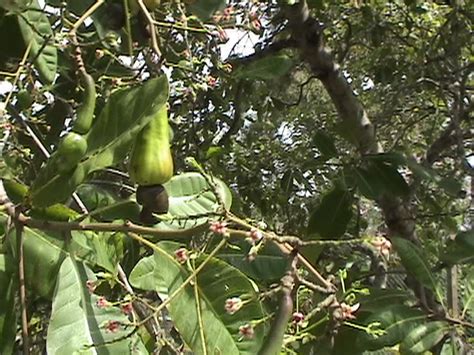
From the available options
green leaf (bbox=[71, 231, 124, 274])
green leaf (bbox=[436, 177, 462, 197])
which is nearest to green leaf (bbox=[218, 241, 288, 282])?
green leaf (bbox=[71, 231, 124, 274])

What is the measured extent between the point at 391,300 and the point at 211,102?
99 centimetres

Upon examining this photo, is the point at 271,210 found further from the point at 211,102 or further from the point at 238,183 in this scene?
the point at 211,102

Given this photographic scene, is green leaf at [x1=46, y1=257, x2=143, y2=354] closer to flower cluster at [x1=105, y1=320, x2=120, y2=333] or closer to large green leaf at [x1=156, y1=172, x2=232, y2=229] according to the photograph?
flower cluster at [x1=105, y1=320, x2=120, y2=333]

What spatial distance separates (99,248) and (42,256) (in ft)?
0.24

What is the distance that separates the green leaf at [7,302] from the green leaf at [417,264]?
58cm

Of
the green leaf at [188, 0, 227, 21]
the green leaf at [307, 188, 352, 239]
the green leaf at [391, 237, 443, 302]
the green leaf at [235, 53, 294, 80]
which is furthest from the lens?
the green leaf at [307, 188, 352, 239]

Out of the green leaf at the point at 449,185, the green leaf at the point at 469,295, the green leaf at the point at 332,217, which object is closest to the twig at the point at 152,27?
the green leaf at the point at 469,295

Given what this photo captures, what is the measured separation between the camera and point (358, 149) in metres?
1.87

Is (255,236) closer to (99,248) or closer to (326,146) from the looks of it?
(99,248)

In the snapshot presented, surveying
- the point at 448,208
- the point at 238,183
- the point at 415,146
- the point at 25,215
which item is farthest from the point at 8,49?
the point at 415,146

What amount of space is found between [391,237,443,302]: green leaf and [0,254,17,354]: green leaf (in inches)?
22.9

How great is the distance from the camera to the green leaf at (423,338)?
120 cm

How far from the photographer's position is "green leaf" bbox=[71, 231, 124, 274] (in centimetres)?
93

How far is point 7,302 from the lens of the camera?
3.03 ft
